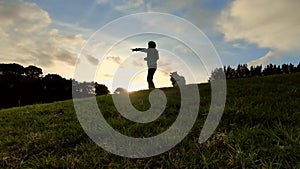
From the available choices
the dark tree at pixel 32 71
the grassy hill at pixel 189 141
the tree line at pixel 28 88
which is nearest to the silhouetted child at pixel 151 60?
the grassy hill at pixel 189 141

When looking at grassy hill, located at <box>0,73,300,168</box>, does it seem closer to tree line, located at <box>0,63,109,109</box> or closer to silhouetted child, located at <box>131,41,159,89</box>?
silhouetted child, located at <box>131,41,159,89</box>

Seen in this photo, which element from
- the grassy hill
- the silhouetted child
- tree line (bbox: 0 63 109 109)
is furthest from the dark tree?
the grassy hill

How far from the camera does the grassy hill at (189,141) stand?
17.9 ft

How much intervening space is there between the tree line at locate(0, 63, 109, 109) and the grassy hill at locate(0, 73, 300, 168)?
38924 mm

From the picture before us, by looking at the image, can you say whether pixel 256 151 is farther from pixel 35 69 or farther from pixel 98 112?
pixel 35 69

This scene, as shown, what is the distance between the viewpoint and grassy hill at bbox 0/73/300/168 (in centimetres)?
545

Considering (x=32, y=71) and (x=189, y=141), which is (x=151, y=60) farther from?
(x=32, y=71)

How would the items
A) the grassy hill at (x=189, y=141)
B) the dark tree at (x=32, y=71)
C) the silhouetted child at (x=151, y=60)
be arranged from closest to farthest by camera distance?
1. the grassy hill at (x=189, y=141)
2. the silhouetted child at (x=151, y=60)
3. the dark tree at (x=32, y=71)

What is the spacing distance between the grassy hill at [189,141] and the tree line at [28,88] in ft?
128

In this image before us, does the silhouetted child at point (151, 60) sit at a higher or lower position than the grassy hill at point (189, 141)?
higher

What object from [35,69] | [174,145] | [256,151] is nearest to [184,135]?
[174,145]

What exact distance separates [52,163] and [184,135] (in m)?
2.60

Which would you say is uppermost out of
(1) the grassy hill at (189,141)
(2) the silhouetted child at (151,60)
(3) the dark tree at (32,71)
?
(3) the dark tree at (32,71)

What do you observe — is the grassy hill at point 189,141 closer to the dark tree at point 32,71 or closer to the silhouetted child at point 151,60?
the silhouetted child at point 151,60
